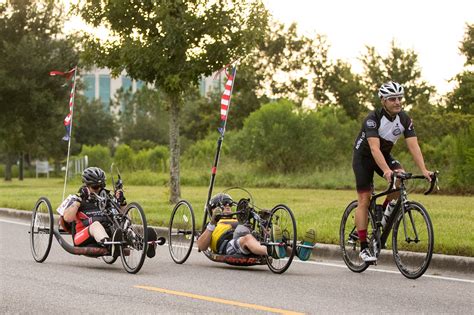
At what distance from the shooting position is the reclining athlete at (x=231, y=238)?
10.4 meters

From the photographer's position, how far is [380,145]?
10.4 meters

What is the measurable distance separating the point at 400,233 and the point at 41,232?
4371 millimetres

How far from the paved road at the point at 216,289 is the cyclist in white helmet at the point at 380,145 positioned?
69 cm

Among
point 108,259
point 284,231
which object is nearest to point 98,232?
point 108,259

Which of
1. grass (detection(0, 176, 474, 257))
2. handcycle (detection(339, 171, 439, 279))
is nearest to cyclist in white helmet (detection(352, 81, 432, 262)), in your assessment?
handcycle (detection(339, 171, 439, 279))

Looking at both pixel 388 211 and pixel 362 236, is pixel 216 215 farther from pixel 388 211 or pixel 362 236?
Answer: pixel 388 211

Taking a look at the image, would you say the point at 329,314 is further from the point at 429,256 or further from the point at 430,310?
the point at 429,256

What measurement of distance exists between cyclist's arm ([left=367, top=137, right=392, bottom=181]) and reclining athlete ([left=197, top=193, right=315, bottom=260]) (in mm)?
1125

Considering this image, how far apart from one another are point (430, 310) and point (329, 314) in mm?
871

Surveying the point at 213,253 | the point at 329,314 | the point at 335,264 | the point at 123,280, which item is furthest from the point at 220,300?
the point at 335,264

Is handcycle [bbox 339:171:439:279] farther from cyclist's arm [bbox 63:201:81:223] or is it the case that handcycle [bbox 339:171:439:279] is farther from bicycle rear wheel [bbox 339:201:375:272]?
cyclist's arm [bbox 63:201:81:223]

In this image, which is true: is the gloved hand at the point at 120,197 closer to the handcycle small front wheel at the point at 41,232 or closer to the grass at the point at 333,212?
the handcycle small front wheel at the point at 41,232

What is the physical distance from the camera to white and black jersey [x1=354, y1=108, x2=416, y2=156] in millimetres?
10164

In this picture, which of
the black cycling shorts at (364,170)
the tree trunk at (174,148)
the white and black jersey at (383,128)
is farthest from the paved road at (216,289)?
the tree trunk at (174,148)
